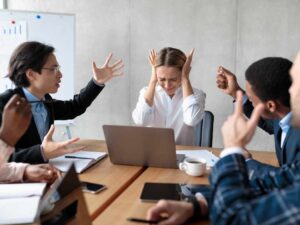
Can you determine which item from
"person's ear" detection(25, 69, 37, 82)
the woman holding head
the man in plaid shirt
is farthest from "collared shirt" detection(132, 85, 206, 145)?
the man in plaid shirt

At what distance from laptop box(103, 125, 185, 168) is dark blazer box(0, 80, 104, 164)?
348 mm

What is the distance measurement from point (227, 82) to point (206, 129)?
481mm

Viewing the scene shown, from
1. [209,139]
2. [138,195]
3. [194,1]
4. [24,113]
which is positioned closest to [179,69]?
[209,139]

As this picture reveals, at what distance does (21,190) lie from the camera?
1322 millimetres

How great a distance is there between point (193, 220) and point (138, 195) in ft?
0.94

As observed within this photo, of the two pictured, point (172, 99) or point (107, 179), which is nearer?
point (107, 179)

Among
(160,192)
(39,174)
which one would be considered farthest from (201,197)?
(39,174)

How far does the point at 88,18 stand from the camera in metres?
3.45

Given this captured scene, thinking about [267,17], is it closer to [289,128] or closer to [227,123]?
[289,128]

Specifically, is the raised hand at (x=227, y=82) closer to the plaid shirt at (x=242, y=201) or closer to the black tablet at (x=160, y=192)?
the black tablet at (x=160, y=192)

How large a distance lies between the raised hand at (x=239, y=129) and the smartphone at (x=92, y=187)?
0.62 meters

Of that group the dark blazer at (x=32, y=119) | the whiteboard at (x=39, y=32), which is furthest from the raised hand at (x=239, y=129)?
the whiteboard at (x=39, y=32)

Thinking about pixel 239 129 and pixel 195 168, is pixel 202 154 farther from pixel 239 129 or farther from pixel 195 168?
pixel 239 129

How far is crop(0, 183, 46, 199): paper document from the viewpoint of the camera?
1293mm
